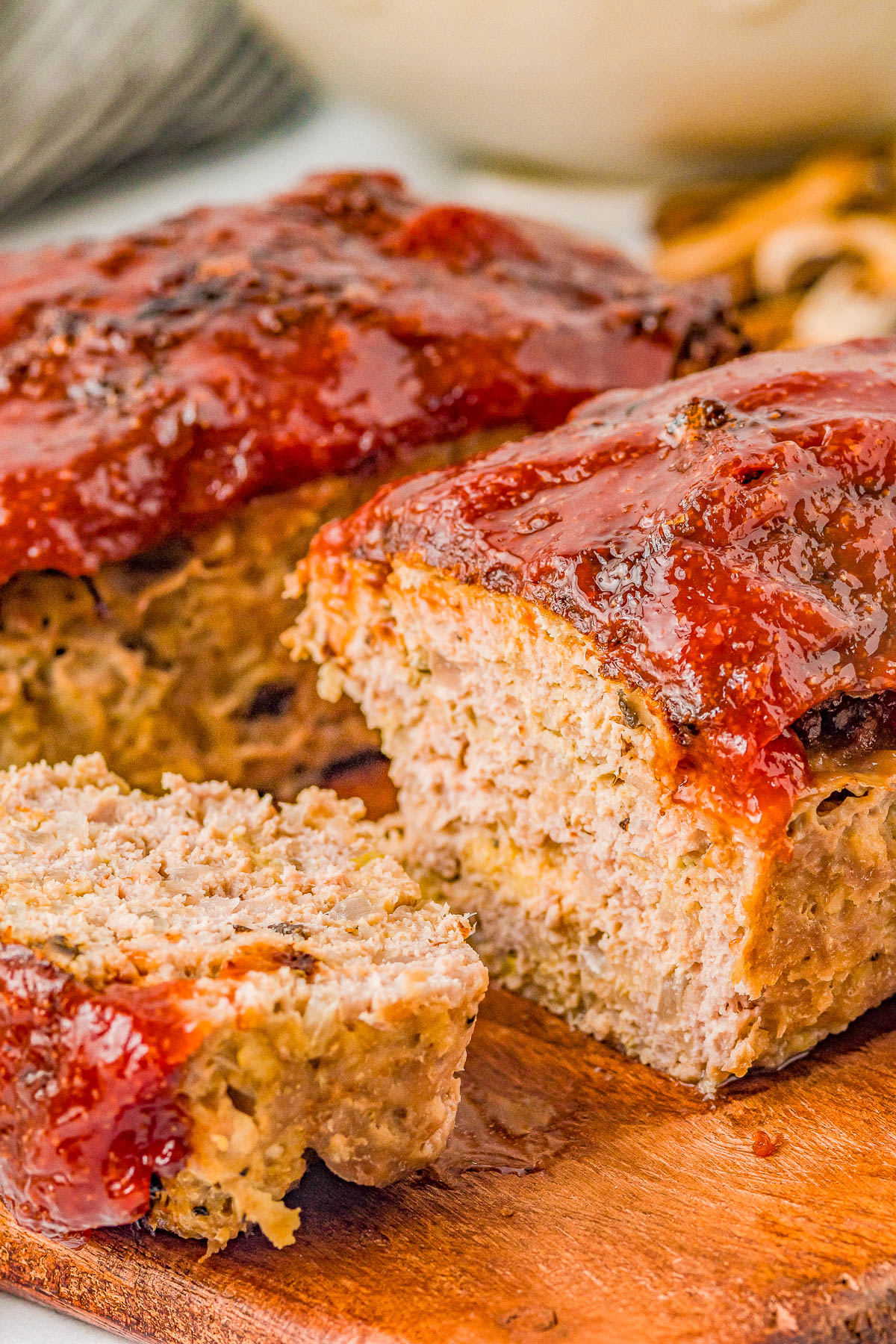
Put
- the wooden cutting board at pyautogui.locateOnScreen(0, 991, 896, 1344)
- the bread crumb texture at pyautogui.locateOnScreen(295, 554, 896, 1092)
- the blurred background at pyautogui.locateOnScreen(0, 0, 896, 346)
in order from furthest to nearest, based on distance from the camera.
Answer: the blurred background at pyautogui.locateOnScreen(0, 0, 896, 346) → the bread crumb texture at pyautogui.locateOnScreen(295, 554, 896, 1092) → the wooden cutting board at pyautogui.locateOnScreen(0, 991, 896, 1344)

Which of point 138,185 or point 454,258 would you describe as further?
point 138,185

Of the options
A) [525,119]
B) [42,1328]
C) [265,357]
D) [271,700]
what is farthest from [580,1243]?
[525,119]

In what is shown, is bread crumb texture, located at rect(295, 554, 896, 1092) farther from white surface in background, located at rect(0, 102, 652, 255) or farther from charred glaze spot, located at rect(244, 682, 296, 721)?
white surface in background, located at rect(0, 102, 652, 255)

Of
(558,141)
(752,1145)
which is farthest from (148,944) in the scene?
(558,141)

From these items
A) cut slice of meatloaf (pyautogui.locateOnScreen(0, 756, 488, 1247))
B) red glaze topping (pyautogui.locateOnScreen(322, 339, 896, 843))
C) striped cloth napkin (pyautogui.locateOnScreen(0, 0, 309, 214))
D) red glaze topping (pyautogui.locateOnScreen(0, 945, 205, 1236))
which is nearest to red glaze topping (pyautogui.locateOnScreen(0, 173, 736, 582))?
red glaze topping (pyautogui.locateOnScreen(322, 339, 896, 843))

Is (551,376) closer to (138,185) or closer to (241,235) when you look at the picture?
(241,235)

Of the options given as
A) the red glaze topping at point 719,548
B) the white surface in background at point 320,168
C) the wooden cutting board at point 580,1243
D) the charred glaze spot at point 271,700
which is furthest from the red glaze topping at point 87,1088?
the white surface in background at point 320,168

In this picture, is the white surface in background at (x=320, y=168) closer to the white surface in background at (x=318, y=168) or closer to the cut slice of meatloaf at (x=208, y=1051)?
the white surface in background at (x=318, y=168)
